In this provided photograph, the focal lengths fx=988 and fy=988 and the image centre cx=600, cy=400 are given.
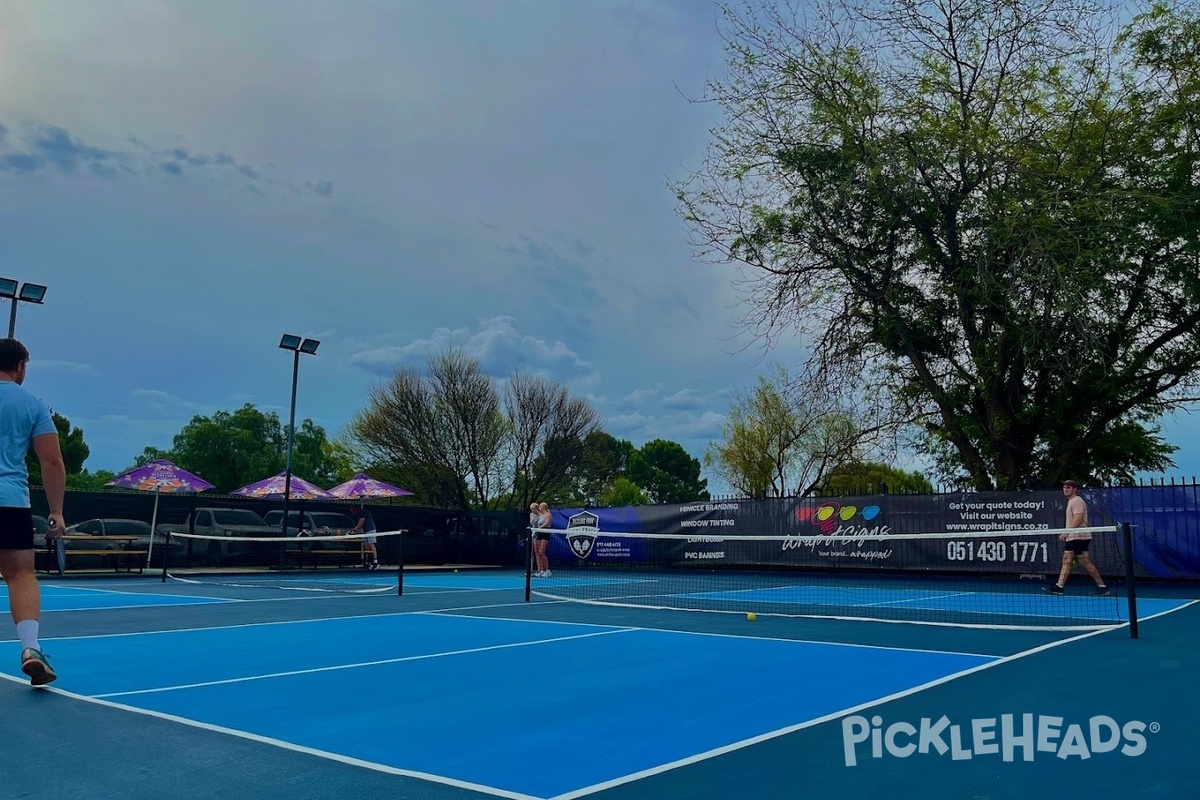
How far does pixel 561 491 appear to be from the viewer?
4688 cm

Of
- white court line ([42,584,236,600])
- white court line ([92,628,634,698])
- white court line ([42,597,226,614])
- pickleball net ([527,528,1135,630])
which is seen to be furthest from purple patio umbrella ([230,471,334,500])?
white court line ([92,628,634,698])

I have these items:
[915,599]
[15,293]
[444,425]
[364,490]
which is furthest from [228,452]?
[915,599]

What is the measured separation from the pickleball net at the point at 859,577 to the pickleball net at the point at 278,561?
4802 mm

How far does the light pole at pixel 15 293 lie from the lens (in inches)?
853

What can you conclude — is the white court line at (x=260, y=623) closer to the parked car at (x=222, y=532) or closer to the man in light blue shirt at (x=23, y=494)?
the man in light blue shirt at (x=23, y=494)

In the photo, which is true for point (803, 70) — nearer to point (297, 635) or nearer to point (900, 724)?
point (297, 635)

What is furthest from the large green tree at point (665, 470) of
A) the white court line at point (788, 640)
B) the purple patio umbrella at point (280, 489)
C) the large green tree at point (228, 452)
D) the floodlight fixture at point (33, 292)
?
the white court line at point (788, 640)

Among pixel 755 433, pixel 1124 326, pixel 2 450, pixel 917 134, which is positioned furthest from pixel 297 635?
pixel 755 433

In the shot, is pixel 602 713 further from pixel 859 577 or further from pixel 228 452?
pixel 228 452

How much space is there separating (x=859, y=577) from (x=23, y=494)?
1811 cm

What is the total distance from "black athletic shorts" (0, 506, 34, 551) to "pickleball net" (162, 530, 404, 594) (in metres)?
13.7

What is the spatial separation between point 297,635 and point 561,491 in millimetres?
37433

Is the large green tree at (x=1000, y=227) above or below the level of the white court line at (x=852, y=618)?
above

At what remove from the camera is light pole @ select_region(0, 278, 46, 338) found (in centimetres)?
2167
